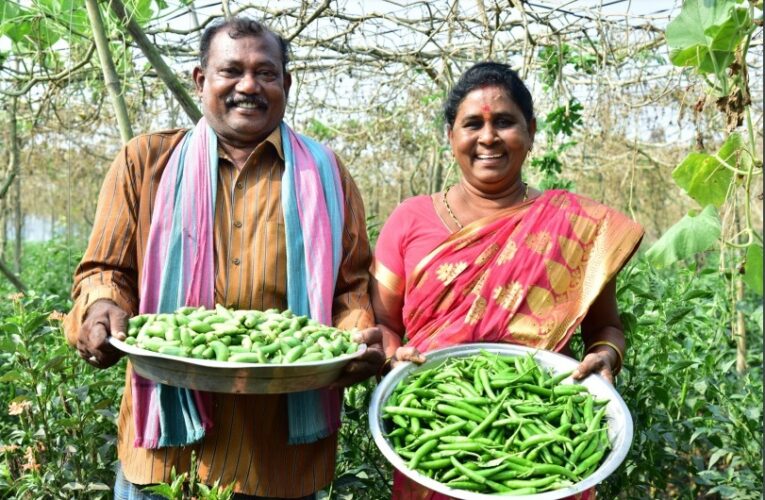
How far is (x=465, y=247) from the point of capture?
2.39 metres

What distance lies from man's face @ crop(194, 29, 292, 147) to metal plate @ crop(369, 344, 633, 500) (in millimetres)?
837

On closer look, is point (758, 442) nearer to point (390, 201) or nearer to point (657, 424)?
point (657, 424)

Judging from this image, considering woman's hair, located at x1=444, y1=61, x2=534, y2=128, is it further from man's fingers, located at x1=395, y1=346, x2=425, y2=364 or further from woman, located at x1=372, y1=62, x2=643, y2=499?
man's fingers, located at x1=395, y1=346, x2=425, y2=364

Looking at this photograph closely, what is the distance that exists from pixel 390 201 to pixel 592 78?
10.8 meters

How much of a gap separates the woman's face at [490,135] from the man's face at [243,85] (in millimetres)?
580

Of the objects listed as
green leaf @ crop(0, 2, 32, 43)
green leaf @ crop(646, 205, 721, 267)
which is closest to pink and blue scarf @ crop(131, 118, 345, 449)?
green leaf @ crop(646, 205, 721, 267)

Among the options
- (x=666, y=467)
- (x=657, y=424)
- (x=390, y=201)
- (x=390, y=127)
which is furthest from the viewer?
(x=390, y=201)

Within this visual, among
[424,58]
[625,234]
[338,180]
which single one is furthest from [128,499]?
[424,58]

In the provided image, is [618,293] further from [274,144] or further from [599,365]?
[274,144]

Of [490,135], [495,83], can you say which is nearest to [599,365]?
[490,135]

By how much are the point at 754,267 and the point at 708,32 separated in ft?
2.08

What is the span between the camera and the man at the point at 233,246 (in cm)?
216

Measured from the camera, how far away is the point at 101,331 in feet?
6.41

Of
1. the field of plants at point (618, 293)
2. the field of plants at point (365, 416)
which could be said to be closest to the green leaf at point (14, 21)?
the field of plants at point (618, 293)
